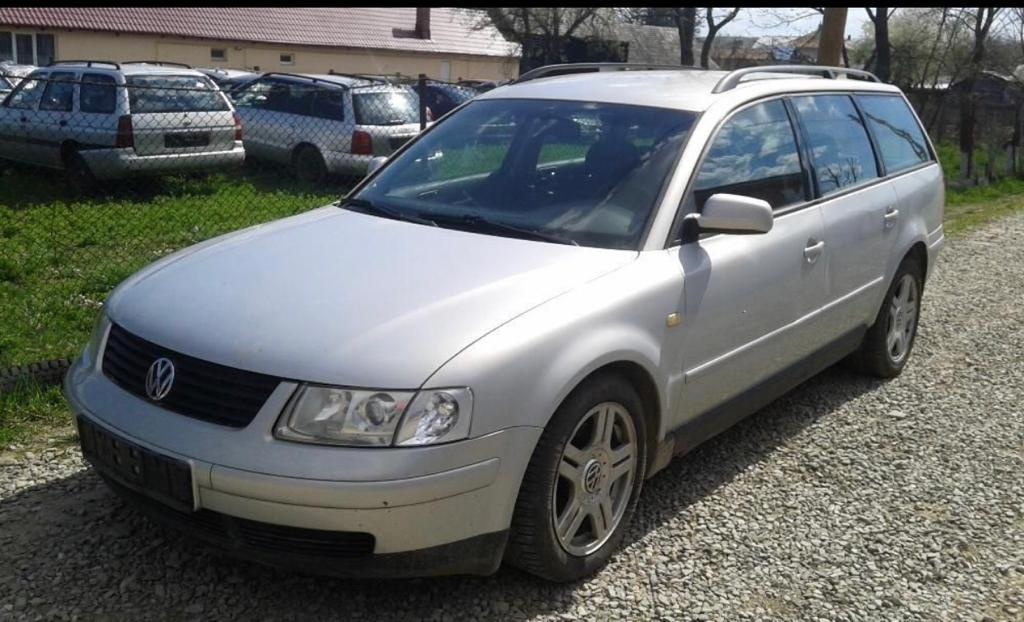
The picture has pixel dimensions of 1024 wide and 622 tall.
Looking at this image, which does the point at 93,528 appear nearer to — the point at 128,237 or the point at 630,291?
the point at 630,291

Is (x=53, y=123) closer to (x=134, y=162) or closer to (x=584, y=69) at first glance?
(x=134, y=162)

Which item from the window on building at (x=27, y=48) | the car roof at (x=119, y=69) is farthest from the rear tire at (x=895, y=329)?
the window on building at (x=27, y=48)

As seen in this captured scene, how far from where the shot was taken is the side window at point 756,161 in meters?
4.38

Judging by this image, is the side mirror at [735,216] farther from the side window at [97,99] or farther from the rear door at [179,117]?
the side window at [97,99]

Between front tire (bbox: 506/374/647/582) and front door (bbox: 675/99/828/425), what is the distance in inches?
15.1

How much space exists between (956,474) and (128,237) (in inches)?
278

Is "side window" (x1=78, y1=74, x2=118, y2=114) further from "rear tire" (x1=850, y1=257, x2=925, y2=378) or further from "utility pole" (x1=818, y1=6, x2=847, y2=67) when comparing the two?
"rear tire" (x1=850, y1=257, x2=925, y2=378)

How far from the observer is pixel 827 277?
5.04 metres

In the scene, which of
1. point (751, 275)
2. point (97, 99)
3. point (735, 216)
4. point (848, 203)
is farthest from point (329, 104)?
point (735, 216)

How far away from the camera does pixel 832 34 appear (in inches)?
455

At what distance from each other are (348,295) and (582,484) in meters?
1.03

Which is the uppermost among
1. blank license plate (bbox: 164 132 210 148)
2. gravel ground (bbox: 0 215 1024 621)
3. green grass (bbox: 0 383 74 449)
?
blank license plate (bbox: 164 132 210 148)

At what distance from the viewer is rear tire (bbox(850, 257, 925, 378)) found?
602 centimetres

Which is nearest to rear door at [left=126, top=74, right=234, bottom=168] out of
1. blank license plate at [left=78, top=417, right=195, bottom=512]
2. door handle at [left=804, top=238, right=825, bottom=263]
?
door handle at [left=804, top=238, right=825, bottom=263]
